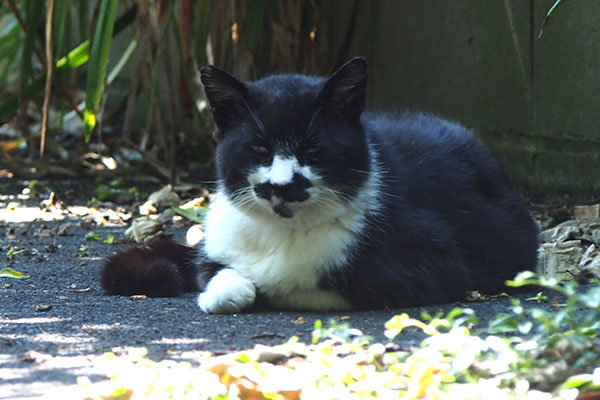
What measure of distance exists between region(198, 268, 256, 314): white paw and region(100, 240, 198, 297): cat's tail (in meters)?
0.32

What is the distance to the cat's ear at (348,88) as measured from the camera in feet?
10.00

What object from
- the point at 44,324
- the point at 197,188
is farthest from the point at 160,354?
the point at 197,188

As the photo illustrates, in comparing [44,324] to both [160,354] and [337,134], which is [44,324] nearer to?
[160,354]

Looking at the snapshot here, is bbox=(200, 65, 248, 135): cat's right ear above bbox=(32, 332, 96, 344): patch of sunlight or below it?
above

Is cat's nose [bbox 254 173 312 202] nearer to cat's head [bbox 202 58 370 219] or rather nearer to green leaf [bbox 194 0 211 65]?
cat's head [bbox 202 58 370 219]

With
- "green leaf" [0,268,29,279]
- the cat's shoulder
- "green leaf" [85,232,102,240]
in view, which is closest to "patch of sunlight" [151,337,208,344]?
the cat's shoulder

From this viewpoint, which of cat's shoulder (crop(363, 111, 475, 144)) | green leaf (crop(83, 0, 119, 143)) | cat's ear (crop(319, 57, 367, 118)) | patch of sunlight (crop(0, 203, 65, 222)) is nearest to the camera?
cat's ear (crop(319, 57, 367, 118))

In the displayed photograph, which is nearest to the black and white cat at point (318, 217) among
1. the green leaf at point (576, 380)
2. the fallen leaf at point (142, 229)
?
the fallen leaf at point (142, 229)

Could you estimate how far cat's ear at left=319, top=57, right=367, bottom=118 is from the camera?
305cm

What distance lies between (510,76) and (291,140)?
2633 millimetres

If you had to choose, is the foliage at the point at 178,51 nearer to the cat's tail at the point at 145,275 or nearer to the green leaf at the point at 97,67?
the green leaf at the point at 97,67

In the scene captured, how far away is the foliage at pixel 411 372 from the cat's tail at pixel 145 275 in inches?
43.7

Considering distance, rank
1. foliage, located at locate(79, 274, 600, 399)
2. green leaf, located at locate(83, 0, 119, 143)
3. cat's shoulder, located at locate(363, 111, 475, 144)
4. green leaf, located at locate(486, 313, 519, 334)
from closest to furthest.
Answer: foliage, located at locate(79, 274, 600, 399), green leaf, located at locate(486, 313, 519, 334), cat's shoulder, located at locate(363, 111, 475, 144), green leaf, located at locate(83, 0, 119, 143)

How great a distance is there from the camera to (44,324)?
299 cm
